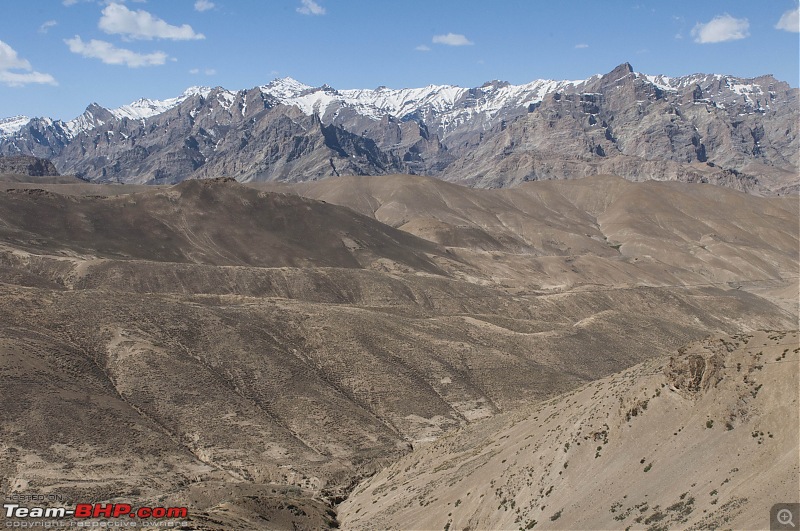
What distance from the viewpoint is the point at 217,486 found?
48.9 metres

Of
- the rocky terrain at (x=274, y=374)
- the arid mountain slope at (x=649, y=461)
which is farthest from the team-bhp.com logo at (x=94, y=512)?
the arid mountain slope at (x=649, y=461)

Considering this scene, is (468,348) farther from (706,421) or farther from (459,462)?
(706,421)

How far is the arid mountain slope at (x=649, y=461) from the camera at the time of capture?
30.8 meters

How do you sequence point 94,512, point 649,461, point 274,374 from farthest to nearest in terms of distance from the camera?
point 274,374, point 94,512, point 649,461

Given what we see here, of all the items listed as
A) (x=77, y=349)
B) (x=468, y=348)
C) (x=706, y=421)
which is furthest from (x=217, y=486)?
(x=468, y=348)

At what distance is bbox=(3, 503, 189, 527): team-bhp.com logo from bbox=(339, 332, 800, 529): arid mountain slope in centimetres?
1088

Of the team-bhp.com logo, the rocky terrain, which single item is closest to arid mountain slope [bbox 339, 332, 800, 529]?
the rocky terrain

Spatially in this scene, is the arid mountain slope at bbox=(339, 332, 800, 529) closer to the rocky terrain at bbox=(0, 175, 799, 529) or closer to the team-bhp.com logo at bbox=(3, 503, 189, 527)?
the rocky terrain at bbox=(0, 175, 799, 529)

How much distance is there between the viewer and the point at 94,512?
4188 cm

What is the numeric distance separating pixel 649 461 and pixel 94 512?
1197 inches

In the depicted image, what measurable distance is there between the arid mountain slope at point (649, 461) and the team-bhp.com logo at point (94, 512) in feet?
35.7

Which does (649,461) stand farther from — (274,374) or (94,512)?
(274,374)

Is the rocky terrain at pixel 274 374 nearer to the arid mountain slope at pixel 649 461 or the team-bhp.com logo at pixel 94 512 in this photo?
the arid mountain slope at pixel 649 461

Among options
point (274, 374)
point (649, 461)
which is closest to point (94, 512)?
point (649, 461)
